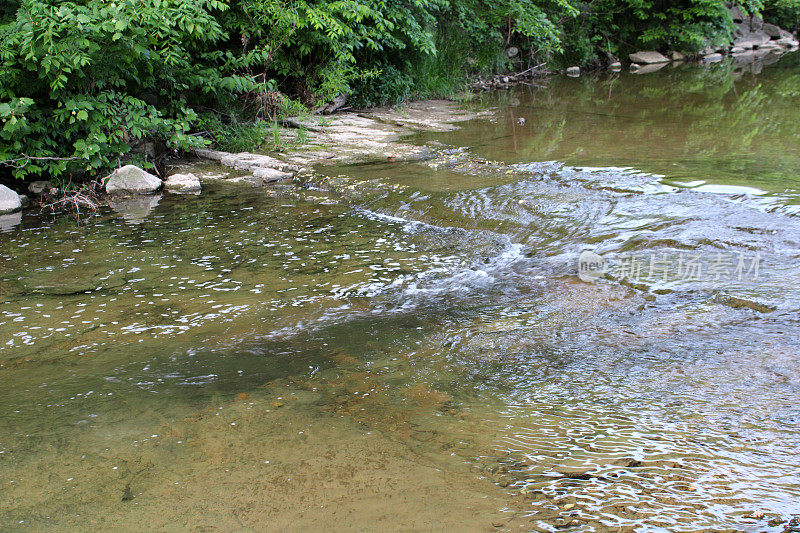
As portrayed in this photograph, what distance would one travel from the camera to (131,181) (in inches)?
266

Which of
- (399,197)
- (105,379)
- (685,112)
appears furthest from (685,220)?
(685,112)

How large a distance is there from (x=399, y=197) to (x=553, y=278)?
7.36 feet

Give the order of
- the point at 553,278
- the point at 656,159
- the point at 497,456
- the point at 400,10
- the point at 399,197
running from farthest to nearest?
the point at 400,10, the point at 656,159, the point at 399,197, the point at 553,278, the point at 497,456

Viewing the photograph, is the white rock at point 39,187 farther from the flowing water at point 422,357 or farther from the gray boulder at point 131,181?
the flowing water at point 422,357

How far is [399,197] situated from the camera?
19.0ft

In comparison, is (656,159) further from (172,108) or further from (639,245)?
(172,108)

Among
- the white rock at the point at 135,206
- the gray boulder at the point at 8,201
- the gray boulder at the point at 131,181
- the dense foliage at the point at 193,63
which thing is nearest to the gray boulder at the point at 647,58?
the dense foliage at the point at 193,63

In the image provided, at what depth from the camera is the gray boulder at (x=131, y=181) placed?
264 inches

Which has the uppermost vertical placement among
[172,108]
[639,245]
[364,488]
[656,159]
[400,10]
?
[400,10]

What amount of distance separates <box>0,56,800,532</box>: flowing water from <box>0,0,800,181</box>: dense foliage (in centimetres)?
116

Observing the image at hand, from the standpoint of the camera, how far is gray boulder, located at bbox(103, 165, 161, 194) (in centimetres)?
670

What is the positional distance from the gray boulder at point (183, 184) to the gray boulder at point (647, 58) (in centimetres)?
1579

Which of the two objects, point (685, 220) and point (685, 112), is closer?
point (685, 220)

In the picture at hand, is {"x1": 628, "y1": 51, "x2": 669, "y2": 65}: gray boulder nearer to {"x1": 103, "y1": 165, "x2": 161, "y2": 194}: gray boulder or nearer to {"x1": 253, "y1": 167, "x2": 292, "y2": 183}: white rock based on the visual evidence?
{"x1": 253, "y1": 167, "x2": 292, "y2": 183}: white rock
